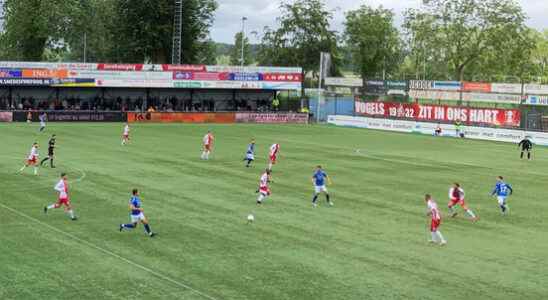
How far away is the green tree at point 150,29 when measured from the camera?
10988cm

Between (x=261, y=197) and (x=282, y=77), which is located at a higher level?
(x=282, y=77)

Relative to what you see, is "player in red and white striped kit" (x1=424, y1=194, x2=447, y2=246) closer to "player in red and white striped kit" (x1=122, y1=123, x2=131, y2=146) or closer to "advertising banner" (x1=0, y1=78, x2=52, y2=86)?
"player in red and white striped kit" (x1=122, y1=123, x2=131, y2=146)

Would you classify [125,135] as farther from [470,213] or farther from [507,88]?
[507,88]

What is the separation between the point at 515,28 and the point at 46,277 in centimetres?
10346

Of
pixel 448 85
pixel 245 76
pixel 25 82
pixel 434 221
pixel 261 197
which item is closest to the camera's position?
pixel 434 221

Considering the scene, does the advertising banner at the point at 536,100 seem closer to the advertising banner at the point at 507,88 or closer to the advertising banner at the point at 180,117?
the advertising banner at the point at 507,88

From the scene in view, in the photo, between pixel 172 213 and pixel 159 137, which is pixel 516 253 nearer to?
pixel 172 213

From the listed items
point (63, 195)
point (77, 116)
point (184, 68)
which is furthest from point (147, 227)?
point (184, 68)

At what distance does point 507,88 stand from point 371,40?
57246 mm

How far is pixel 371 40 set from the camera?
460 ft

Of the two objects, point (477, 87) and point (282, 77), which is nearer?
point (477, 87)

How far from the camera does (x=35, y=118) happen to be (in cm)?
7894

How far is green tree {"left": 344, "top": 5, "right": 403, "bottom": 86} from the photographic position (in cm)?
14025

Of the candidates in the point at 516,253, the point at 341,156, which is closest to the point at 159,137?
the point at 341,156
